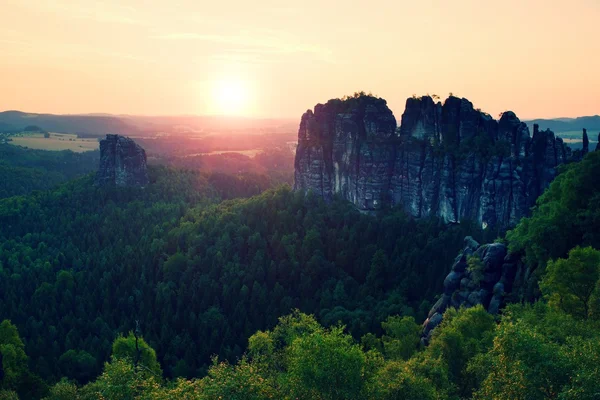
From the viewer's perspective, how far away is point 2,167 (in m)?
192

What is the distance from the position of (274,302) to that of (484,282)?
3666 centimetres

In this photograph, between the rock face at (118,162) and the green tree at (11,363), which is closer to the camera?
the green tree at (11,363)

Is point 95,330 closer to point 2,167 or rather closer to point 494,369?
point 494,369

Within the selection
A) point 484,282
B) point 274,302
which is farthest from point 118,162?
point 484,282

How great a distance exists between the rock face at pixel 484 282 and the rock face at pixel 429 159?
3168 centimetres

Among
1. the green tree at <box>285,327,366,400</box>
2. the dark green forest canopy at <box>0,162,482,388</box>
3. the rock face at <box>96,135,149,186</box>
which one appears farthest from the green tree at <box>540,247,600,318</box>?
the rock face at <box>96,135,149,186</box>

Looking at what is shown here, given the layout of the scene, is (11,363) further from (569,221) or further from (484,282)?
(569,221)

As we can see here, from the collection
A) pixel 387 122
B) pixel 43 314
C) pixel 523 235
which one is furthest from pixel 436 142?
pixel 43 314

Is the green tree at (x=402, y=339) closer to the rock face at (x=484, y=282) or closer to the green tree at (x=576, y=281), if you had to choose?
the rock face at (x=484, y=282)

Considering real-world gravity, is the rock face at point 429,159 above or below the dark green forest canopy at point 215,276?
above

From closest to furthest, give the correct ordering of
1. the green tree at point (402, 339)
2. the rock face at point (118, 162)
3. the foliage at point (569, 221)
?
the foliage at point (569, 221) < the green tree at point (402, 339) < the rock face at point (118, 162)

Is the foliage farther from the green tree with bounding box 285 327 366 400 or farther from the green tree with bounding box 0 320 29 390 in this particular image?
the green tree with bounding box 0 320 29 390

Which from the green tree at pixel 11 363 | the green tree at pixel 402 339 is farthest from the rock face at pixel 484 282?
the green tree at pixel 11 363

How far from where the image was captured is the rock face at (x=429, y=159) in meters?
83.9
